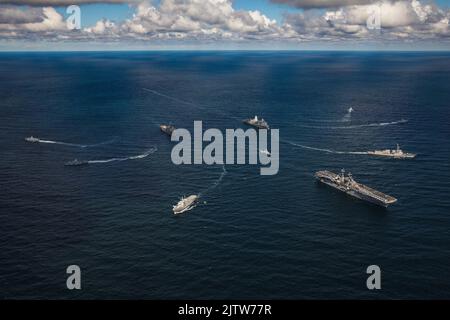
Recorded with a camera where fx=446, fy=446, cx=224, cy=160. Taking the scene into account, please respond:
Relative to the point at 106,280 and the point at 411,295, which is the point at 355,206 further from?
the point at 106,280

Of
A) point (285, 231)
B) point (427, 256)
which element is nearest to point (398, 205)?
point (427, 256)

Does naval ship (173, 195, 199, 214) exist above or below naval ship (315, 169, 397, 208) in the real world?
below

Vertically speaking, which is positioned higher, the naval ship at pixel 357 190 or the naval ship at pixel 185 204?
the naval ship at pixel 357 190

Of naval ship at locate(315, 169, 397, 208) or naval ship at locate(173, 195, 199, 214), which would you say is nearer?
naval ship at locate(173, 195, 199, 214)
